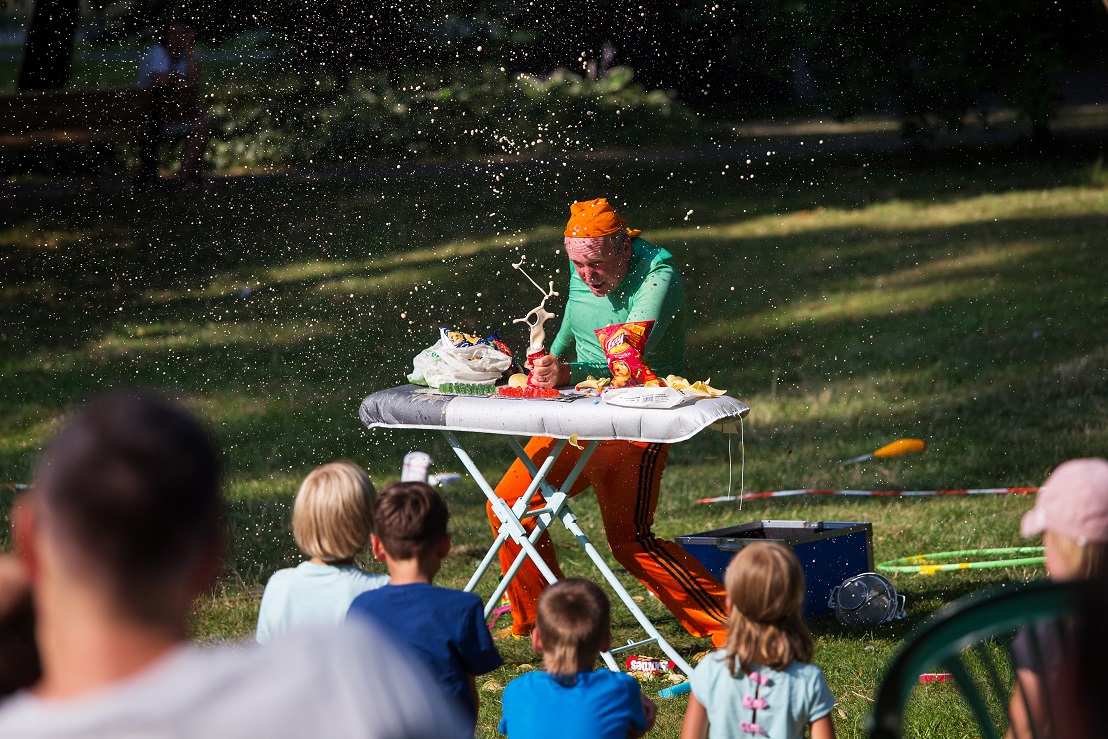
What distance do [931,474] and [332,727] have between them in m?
6.17

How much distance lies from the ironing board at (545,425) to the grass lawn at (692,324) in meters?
0.45

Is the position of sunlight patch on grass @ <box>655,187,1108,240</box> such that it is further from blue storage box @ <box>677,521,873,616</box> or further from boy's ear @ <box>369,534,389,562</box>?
boy's ear @ <box>369,534,389,562</box>

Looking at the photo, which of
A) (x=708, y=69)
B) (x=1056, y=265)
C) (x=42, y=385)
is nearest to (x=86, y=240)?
(x=42, y=385)

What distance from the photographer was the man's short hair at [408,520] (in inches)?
114

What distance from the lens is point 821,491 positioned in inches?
268

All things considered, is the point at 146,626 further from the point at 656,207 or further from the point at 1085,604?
the point at 656,207

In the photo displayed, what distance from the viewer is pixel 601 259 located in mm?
4578

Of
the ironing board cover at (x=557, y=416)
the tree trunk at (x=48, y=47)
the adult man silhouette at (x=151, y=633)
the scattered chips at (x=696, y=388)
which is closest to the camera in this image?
the adult man silhouette at (x=151, y=633)

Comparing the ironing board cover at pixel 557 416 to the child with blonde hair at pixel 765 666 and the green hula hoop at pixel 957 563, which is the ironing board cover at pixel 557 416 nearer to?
the child with blonde hair at pixel 765 666

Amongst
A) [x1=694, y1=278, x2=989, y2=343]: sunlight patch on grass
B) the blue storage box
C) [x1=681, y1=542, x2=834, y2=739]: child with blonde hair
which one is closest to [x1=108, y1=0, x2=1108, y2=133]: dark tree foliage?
[x1=694, y1=278, x2=989, y2=343]: sunlight patch on grass

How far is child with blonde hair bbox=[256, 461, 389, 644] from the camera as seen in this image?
9.98 ft

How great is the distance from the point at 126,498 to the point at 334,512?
1873mm

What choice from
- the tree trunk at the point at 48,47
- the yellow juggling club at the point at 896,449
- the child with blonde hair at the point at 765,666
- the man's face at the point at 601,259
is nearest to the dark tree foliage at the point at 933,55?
the tree trunk at the point at 48,47

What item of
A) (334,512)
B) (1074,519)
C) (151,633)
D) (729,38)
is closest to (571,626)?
(334,512)
